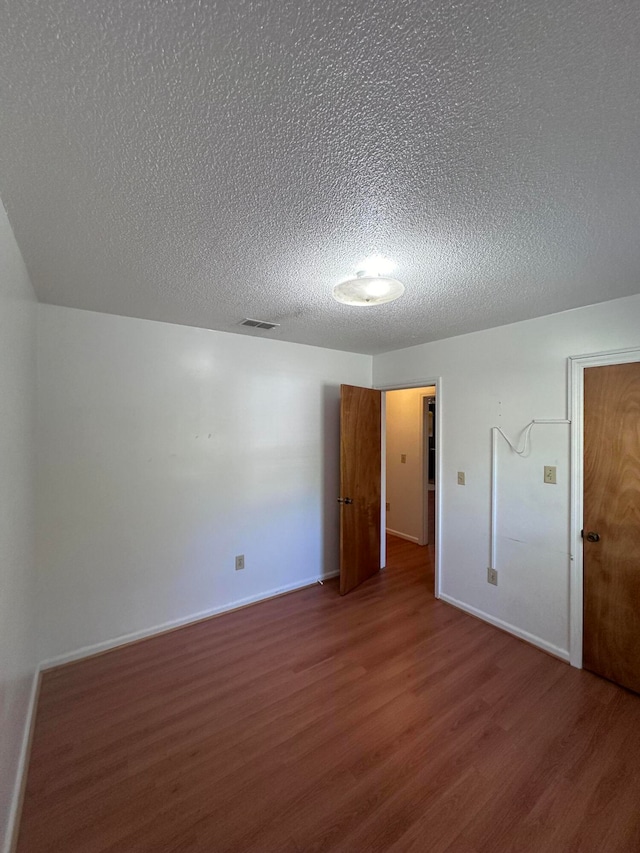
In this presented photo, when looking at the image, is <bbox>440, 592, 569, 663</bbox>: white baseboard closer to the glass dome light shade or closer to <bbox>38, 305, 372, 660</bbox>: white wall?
<bbox>38, 305, 372, 660</bbox>: white wall

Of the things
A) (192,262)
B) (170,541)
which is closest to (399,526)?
(170,541)

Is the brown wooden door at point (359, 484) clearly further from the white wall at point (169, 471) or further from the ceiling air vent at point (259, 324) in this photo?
the ceiling air vent at point (259, 324)

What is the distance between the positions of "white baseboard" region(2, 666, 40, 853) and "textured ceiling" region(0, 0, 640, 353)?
2.26 m

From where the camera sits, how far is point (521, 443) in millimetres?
2574

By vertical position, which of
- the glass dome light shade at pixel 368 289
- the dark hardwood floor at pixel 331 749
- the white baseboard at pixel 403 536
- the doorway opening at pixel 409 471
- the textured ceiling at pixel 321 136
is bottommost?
the white baseboard at pixel 403 536

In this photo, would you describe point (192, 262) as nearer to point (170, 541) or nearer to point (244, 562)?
point (170, 541)

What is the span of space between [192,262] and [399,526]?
4.46 m

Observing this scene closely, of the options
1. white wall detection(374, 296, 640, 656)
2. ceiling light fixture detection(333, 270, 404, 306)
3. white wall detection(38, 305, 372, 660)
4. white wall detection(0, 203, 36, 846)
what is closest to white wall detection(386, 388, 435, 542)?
white wall detection(374, 296, 640, 656)

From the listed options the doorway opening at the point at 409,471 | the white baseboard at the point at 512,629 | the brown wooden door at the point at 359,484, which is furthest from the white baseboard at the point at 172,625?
the doorway opening at the point at 409,471

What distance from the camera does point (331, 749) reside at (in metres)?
1.65

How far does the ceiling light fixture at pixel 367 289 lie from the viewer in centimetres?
156

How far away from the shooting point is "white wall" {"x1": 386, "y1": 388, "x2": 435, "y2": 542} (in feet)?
15.5

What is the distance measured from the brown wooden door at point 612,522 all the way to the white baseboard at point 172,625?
2.26m

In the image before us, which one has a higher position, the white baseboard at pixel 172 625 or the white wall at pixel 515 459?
the white wall at pixel 515 459
